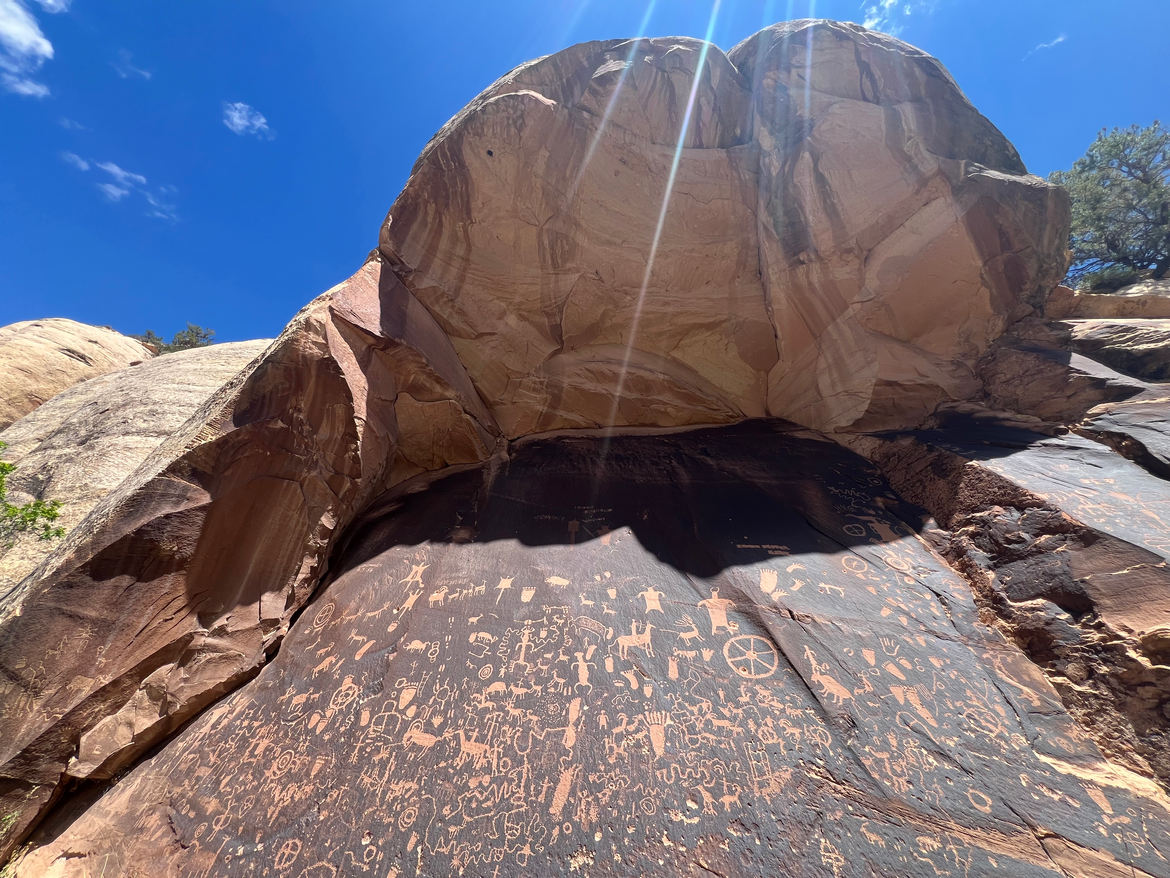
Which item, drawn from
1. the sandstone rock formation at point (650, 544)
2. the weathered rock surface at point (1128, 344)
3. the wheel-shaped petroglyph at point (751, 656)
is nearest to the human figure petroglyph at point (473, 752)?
the sandstone rock formation at point (650, 544)

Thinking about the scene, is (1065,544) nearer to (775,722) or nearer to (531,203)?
(775,722)

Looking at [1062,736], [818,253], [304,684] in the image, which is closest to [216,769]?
[304,684]

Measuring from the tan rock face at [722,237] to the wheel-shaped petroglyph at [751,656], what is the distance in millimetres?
3662

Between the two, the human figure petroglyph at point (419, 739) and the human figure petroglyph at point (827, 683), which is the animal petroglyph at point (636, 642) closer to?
the human figure petroglyph at point (827, 683)

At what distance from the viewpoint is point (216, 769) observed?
307 centimetres

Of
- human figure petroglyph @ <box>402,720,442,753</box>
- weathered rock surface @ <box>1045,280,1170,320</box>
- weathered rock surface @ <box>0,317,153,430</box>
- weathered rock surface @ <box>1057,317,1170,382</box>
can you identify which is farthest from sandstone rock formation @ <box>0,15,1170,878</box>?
weathered rock surface @ <box>0,317,153,430</box>

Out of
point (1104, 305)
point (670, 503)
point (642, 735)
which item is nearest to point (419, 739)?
point (642, 735)

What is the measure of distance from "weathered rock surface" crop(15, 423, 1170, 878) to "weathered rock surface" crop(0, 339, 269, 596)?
420 centimetres

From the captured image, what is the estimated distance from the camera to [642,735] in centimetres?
293

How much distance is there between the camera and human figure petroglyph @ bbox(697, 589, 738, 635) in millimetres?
3570

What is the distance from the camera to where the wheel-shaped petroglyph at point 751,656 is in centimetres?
323

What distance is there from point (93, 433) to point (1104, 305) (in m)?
16.7

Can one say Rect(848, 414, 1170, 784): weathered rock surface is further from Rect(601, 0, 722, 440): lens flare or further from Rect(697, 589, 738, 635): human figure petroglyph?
Rect(601, 0, 722, 440): lens flare

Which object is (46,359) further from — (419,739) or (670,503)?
(670,503)
